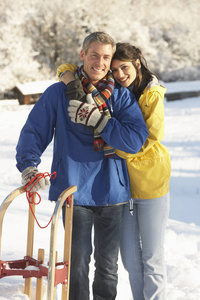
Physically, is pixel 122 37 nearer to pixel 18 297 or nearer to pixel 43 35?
pixel 43 35

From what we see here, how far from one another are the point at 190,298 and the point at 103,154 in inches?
56.4

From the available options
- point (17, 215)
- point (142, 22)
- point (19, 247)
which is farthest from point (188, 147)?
point (142, 22)

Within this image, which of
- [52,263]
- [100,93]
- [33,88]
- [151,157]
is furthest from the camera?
[33,88]

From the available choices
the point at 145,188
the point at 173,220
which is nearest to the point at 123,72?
the point at 145,188

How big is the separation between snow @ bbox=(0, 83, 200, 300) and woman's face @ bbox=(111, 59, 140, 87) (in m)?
1.29

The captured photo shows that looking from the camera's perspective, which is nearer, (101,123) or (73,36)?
(101,123)

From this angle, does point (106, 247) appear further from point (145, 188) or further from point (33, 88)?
point (33, 88)

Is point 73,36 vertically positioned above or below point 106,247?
above

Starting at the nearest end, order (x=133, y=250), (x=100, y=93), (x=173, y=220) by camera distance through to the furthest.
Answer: (x=100, y=93), (x=133, y=250), (x=173, y=220)

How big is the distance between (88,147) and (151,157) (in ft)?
1.31

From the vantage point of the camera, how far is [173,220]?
538 cm

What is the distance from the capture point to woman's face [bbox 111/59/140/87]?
2.43m

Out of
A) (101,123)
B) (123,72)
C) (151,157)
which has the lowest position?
(151,157)

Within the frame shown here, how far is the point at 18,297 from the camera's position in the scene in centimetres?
229
